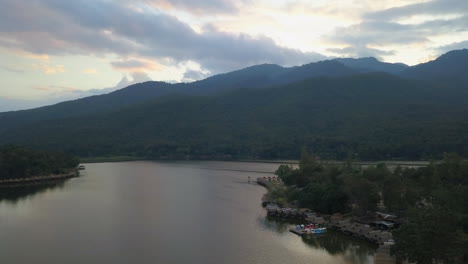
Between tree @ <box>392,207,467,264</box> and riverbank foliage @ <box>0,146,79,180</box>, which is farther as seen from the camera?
riverbank foliage @ <box>0,146,79,180</box>

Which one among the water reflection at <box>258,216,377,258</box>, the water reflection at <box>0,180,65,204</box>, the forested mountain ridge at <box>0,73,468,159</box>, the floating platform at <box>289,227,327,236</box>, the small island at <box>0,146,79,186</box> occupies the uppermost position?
the forested mountain ridge at <box>0,73,468,159</box>

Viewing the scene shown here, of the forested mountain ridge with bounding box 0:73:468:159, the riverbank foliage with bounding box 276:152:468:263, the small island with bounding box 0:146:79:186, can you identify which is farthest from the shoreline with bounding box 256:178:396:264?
the forested mountain ridge with bounding box 0:73:468:159

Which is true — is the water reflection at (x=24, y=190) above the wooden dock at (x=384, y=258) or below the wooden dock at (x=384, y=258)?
above

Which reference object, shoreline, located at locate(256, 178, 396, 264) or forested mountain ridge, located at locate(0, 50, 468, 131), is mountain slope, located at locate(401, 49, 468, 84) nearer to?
forested mountain ridge, located at locate(0, 50, 468, 131)

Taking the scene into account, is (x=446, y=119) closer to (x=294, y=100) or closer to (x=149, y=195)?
(x=294, y=100)

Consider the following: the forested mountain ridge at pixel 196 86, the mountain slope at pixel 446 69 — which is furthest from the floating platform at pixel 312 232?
the mountain slope at pixel 446 69

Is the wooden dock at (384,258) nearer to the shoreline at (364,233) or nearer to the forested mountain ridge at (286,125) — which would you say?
the shoreline at (364,233)

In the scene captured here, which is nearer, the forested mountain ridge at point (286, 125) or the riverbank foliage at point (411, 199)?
the riverbank foliage at point (411, 199)

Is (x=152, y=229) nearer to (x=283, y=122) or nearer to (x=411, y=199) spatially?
(x=411, y=199)
